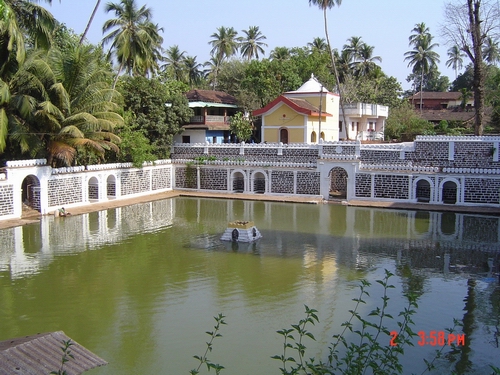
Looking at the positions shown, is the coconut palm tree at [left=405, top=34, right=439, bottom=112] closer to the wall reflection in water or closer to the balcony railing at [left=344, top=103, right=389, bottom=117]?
the balcony railing at [left=344, top=103, right=389, bottom=117]

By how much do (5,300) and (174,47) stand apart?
4272 centimetres

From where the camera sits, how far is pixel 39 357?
20.6 feet

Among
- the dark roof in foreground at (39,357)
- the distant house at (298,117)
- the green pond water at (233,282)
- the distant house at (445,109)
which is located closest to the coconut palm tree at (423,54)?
the distant house at (445,109)

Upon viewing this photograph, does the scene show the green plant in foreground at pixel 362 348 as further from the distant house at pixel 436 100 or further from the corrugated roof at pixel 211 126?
the distant house at pixel 436 100

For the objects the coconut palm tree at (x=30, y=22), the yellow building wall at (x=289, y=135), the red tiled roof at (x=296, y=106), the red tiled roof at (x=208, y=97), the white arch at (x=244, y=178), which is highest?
the coconut palm tree at (x=30, y=22)

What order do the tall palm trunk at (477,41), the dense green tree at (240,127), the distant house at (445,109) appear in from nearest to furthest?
the tall palm trunk at (477,41) → the dense green tree at (240,127) → the distant house at (445,109)

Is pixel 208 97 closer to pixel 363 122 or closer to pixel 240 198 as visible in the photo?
pixel 363 122

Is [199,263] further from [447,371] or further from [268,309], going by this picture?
[447,371]

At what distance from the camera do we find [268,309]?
1057 centimetres

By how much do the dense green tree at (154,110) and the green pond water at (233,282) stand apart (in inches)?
310

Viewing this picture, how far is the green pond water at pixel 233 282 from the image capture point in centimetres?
891

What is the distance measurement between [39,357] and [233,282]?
21.0 feet
